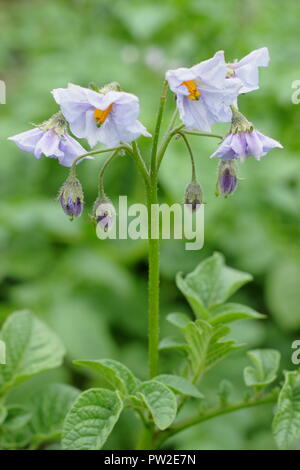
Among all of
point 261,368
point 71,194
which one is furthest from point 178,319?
point 71,194

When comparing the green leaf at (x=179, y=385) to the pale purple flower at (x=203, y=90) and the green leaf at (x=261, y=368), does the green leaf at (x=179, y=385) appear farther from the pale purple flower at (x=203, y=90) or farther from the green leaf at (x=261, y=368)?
the pale purple flower at (x=203, y=90)

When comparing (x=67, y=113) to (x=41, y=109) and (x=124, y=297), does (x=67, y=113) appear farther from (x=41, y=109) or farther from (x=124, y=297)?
(x=41, y=109)

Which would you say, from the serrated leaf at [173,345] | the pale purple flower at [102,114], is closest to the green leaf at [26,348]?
the serrated leaf at [173,345]

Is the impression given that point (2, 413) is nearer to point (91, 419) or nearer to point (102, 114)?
point (91, 419)

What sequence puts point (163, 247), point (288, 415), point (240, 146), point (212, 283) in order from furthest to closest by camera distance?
point (163, 247) < point (212, 283) < point (288, 415) < point (240, 146)

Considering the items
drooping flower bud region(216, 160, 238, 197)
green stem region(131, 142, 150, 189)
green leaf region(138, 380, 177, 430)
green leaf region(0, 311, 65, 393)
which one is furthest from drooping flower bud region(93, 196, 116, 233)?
green leaf region(0, 311, 65, 393)

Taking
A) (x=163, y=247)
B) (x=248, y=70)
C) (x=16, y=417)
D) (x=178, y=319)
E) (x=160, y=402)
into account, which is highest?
(x=248, y=70)
